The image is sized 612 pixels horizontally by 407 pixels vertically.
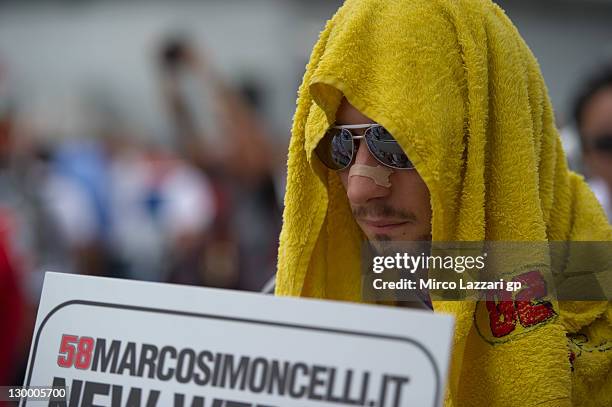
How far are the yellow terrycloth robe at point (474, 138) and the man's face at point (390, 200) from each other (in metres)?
0.06

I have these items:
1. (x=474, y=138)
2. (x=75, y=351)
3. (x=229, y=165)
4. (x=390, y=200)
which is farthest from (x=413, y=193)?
(x=229, y=165)

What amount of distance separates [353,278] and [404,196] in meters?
0.29

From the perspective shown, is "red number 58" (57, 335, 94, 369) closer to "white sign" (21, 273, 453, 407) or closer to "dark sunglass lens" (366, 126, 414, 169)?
"white sign" (21, 273, 453, 407)

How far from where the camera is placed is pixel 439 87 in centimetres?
162

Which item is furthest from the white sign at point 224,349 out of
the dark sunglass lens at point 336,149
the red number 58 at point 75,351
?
the dark sunglass lens at point 336,149

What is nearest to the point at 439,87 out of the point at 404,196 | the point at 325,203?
the point at 404,196

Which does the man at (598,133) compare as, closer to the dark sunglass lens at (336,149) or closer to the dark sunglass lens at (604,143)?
the dark sunglass lens at (604,143)

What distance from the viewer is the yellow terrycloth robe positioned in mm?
1604

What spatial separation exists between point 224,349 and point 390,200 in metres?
0.43

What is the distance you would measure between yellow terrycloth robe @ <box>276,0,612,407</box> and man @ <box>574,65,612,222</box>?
156cm

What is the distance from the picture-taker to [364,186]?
1717mm

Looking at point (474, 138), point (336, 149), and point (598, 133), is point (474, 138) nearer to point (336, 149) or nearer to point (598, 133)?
point (336, 149)

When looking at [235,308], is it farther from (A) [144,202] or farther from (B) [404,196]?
(A) [144,202]

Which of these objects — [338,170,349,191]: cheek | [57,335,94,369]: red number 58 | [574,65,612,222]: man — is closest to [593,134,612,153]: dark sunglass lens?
[574,65,612,222]: man
